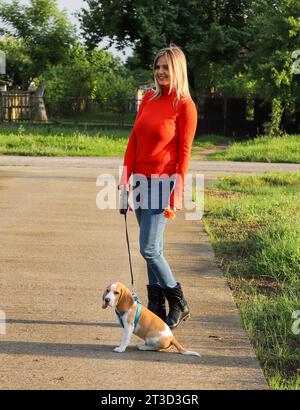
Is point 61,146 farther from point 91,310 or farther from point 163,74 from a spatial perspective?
point 163,74

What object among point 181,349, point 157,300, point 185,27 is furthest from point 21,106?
point 181,349

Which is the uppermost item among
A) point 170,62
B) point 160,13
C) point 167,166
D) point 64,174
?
point 160,13

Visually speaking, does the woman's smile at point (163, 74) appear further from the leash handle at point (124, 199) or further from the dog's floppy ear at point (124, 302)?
the dog's floppy ear at point (124, 302)

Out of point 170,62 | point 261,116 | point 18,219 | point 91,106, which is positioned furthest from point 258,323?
point 91,106

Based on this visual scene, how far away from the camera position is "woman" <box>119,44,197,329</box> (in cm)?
571

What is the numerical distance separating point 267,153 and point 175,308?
62.0ft

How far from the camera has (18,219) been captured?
11.2 m

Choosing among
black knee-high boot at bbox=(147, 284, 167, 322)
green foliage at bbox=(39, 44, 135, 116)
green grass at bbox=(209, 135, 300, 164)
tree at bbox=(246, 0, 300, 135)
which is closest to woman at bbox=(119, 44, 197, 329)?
black knee-high boot at bbox=(147, 284, 167, 322)

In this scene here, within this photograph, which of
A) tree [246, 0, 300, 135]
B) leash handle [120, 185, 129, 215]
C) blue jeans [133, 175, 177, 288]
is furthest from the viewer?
tree [246, 0, 300, 135]

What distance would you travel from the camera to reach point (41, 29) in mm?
52156

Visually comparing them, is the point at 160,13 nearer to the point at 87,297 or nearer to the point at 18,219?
the point at 18,219

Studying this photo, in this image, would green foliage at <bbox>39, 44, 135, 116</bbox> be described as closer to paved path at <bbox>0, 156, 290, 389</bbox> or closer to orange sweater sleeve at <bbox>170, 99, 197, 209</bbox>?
paved path at <bbox>0, 156, 290, 389</bbox>

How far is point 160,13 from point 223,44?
311 cm

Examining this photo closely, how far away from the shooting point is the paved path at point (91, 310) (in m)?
4.92
